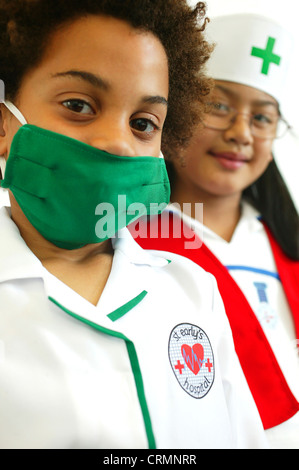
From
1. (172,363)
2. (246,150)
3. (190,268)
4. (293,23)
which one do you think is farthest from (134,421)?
(293,23)

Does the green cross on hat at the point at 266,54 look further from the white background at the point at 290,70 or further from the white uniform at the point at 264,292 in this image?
the white uniform at the point at 264,292

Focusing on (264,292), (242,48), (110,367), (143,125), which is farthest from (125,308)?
(242,48)

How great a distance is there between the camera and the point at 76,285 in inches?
20.0

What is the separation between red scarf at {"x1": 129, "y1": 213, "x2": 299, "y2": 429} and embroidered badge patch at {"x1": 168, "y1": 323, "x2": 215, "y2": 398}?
0.13 metres

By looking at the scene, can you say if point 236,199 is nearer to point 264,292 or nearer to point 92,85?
point 264,292

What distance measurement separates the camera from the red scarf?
0.65m

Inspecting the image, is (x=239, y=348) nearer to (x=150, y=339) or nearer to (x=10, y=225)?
(x=150, y=339)

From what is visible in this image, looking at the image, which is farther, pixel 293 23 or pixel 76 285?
pixel 293 23

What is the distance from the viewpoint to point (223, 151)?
2.29 ft

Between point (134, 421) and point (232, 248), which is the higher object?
point (232, 248)

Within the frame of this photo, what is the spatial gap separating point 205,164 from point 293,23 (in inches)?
10.2

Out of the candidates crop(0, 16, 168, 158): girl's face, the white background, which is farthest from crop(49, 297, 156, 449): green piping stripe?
the white background

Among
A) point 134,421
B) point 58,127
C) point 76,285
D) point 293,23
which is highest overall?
point 293,23

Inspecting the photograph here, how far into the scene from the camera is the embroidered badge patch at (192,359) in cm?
50
